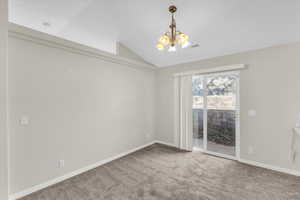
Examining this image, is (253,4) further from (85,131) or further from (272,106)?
(85,131)

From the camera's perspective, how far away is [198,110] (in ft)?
12.6

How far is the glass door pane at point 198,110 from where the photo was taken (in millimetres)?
3795

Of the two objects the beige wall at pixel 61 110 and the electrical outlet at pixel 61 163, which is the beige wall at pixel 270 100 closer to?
the beige wall at pixel 61 110

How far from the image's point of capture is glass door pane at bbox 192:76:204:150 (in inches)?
149

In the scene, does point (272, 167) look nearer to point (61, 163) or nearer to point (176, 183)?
point (176, 183)

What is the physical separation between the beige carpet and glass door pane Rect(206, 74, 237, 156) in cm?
46

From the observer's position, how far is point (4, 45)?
1.73 metres

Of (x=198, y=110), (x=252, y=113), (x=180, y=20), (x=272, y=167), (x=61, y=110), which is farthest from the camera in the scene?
(x=198, y=110)

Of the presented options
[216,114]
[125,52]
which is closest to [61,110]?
[125,52]

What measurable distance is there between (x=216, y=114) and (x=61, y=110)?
11.7 ft

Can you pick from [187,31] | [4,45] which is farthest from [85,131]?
[187,31]

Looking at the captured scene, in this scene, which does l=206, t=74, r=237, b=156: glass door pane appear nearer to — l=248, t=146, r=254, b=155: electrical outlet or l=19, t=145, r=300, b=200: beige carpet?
l=248, t=146, r=254, b=155: electrical outlet

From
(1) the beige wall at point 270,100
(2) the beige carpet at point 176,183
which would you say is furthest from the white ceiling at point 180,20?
(2) the beige carpet at point 176,183

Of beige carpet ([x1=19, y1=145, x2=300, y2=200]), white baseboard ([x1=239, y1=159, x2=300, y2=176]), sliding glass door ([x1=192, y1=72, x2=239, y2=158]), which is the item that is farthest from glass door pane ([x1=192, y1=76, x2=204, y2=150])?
white baseboard ([x1=239, y1=159, x2=300, y2=176])
